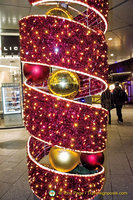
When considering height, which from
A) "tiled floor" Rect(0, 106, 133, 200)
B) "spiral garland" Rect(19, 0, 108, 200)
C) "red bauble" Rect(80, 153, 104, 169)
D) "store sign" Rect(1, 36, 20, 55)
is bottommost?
"tiled floor" Rect(0, 106, 133, 200)

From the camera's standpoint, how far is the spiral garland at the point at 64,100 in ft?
6.24

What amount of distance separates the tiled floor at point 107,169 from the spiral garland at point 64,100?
1.05m

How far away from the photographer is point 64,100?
1966 mm

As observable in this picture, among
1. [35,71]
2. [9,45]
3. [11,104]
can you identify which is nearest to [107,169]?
[35,71]

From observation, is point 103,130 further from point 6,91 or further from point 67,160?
point 6,91

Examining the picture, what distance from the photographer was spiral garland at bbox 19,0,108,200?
1.90m

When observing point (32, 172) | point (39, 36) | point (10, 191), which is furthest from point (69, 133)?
point (10, 191)

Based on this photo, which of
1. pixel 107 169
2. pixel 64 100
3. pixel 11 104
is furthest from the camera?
pixel 11 104

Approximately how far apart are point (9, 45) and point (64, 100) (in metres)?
7.80

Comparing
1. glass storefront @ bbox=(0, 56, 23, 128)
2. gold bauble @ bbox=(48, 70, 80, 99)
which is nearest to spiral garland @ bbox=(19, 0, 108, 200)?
gold bauble @ bbox=(48, 70, 80, 99)

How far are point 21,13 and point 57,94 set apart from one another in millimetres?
5617

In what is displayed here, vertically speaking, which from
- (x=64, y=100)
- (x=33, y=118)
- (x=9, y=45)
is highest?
(x=9, y=45)

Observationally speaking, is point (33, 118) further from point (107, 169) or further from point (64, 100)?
point (107, 169)

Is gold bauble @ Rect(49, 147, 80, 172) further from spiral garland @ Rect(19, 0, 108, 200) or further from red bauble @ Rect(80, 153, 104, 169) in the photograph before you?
red bauble @ Rect(80, 153, 104, 169)
